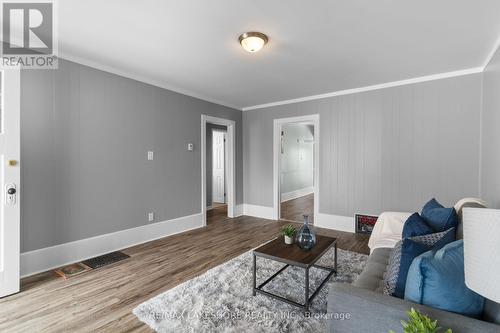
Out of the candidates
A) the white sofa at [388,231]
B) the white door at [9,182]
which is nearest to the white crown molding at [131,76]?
the white door at [9,182]

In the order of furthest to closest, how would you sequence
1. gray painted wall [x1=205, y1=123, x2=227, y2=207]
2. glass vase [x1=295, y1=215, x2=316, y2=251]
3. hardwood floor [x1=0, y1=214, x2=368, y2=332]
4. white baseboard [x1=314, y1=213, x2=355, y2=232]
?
gray painted wall [x1=205, y1=123, x2=227, y2=207] → white baseboard [x1=314, y1=213, x2=355, y2=232] → glass vase [x1=295, y1=215, x2=316, y2=251] → hardwood floor [x1=0, y1=214, x2=368, y2=332]

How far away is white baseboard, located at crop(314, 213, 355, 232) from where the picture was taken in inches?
175

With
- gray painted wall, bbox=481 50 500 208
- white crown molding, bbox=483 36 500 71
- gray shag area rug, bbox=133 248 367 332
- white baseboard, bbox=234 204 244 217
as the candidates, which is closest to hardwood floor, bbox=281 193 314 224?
white baseboard, bbox=234 204 244 217

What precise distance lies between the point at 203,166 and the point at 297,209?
9.48ft

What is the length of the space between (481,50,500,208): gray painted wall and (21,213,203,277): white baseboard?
4259 millimetres

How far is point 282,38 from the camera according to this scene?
8.41 ft

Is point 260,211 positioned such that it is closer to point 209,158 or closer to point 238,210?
point 238,210

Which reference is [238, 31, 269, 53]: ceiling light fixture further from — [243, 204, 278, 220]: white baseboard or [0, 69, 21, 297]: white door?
[243, 204, 278, 220]: white baseboard

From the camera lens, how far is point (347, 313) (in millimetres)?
1229

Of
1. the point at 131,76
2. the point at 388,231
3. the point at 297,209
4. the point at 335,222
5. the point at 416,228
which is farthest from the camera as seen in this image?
the point at 297,209

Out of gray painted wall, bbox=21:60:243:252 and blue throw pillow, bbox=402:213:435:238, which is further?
gray painted wall, bbox=21:60:243:252

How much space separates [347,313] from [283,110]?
4.45 m

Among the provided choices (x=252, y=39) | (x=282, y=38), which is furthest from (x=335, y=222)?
(x=252, y=39)

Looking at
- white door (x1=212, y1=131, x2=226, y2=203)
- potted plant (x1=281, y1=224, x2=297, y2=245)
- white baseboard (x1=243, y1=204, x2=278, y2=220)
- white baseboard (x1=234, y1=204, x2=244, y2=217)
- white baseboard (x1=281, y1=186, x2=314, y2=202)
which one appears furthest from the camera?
white baseboard (x1=281, y1=186, x2=314, y2=202)
